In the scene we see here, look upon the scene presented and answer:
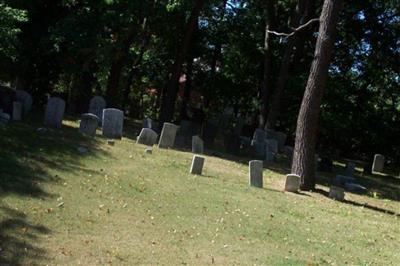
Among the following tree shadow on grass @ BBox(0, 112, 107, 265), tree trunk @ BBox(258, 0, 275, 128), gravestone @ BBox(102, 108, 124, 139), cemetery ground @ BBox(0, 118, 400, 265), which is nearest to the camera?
tree shadow on grass @ BBox(0, 112, 107, 265)

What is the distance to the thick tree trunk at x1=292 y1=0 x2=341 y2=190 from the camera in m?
15.1

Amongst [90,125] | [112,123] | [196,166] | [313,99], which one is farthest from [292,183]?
[90,125]

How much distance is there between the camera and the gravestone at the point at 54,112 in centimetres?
1714

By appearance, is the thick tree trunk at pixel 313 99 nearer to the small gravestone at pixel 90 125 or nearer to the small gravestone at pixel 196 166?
the small gravestone at pixel 196 166

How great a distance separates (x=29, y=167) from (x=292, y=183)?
21.6ft

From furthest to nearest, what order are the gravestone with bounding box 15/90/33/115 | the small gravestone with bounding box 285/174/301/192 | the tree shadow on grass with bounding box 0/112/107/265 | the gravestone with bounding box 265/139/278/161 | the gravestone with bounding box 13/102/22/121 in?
the gravestone with bounding box 265/139/278/161
the gravestone with bounding box 15/90/33/115
the gravestone with bounding box 13/102/22/121
the small gravestone with bounding box 285/174/301/192
the tree shadow on grass with bounding box 0/112/107/265

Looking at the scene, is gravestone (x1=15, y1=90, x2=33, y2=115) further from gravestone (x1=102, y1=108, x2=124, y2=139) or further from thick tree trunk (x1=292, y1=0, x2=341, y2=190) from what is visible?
thick tree trunk (x1=292, y1=0, x2=341, y2=190)

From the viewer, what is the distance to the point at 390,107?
1187 inches

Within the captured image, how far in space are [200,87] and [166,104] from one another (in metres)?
9.93

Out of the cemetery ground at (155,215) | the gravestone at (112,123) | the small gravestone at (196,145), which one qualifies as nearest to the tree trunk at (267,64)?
the small gravestone at (196,145)

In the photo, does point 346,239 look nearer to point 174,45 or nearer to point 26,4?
point 26,4

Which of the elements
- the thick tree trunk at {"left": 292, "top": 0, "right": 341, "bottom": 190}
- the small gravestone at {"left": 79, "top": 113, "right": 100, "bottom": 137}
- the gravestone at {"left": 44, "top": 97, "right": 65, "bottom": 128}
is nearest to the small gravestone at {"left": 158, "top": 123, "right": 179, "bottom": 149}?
the small gravestone at {"left": 79, "top": 113, "right": 100, "bottom": 137}

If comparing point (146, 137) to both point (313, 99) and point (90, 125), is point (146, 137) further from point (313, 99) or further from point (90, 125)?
point (313, 99)

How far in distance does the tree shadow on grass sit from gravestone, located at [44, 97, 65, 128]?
0.26 meters
